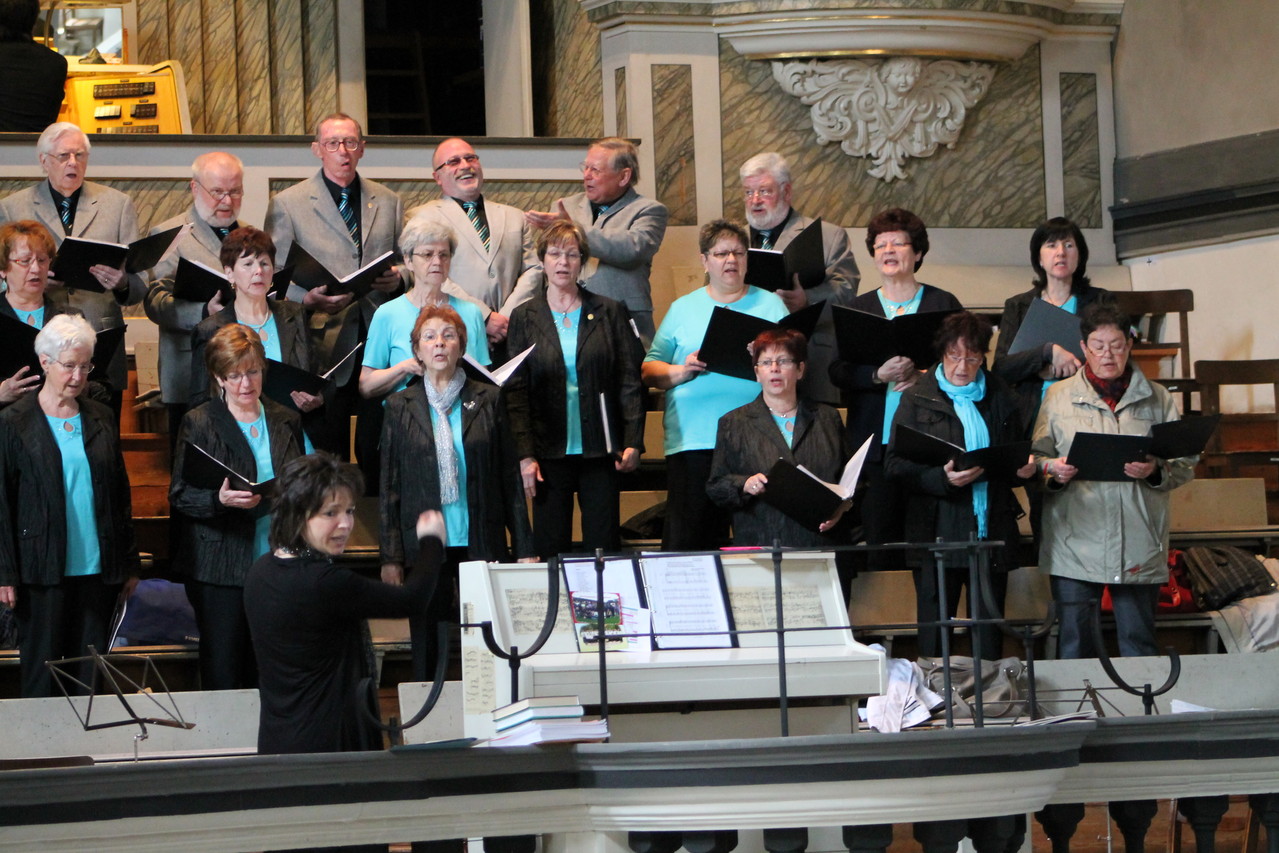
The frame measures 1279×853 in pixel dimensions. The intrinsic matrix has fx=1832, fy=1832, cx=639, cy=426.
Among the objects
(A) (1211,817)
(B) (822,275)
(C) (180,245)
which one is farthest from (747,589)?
(C) (180,245)

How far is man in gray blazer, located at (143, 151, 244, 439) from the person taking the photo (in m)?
5.95

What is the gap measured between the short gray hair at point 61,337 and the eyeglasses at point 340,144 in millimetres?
1486

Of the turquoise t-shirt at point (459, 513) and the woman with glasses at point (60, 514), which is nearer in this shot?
the woman with glasses at point (60, 514)

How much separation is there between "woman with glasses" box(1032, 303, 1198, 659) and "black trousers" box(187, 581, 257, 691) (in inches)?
98.1

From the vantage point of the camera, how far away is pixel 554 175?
869 cm

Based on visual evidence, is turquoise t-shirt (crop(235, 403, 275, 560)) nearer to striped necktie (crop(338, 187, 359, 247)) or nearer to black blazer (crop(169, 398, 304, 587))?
black blazer (crop(169, 398, 304, 587))

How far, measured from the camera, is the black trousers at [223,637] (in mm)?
5117

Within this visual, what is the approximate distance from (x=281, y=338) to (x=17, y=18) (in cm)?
255

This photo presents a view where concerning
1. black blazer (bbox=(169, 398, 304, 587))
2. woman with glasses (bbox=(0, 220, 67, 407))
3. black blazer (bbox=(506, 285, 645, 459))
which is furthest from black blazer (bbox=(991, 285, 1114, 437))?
woman with glasses (bbox=(0, 220, 67, 407))

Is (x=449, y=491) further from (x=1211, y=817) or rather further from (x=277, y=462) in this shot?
(x=1211, y=817)

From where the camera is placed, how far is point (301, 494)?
3.93 m

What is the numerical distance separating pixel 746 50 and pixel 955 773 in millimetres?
6242

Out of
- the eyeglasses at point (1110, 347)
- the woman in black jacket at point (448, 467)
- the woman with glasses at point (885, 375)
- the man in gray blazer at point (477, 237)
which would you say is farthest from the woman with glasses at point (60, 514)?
the eyeglasses at point (1110, 347)

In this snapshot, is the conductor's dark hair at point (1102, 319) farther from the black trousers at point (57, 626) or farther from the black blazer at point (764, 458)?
the black trousers at point (57, 626)
